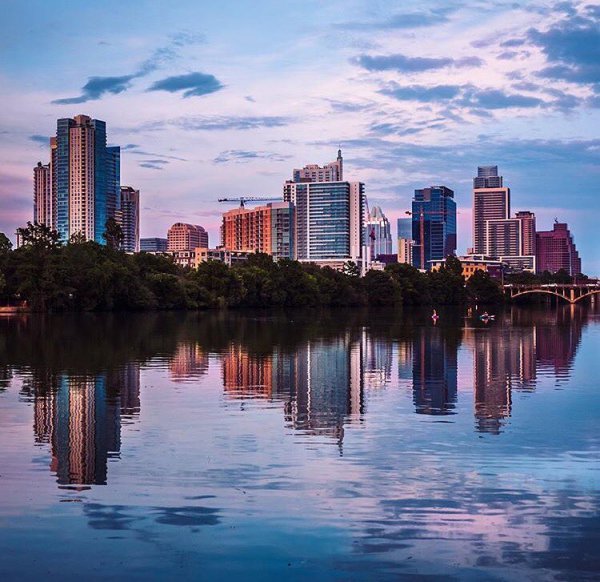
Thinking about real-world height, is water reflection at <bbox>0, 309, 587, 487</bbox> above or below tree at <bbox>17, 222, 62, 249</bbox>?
below

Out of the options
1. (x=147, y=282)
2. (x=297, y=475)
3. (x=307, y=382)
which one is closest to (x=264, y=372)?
(x=307, y=382)

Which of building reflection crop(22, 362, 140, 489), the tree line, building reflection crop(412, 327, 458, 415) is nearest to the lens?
building reflection crop(22, 362, 140, 489)

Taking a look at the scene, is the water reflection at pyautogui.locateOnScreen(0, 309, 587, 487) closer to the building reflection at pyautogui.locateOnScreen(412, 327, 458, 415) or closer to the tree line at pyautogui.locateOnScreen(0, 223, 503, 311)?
the building reflection at pyautogui.locateOnScreen(412, 327, 458, 415)

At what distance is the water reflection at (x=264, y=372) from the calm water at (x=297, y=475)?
0.48 ft

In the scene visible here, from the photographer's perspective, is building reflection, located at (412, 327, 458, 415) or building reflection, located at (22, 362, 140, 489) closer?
building reflection, located at (22, 362, 140, 489)

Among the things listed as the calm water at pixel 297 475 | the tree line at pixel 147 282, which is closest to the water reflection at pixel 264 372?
the calm water at pixel 297 475

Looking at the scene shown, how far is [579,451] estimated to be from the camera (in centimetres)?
1873

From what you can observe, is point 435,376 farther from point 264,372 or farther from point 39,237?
point 39,237

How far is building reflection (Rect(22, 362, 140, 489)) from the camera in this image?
16.4 meters

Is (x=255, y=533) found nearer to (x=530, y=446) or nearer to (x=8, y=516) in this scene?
(x=8, y=516)

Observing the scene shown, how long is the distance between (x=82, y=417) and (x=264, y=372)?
532 inches

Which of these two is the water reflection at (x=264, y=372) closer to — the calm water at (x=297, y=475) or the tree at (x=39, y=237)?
the calm water at (x=297, y=475)

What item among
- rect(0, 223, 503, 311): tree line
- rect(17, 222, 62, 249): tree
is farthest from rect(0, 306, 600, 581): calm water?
rect(17, 222, 62, 249): tree

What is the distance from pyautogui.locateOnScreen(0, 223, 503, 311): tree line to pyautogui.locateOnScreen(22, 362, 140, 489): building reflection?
73.8 meters
